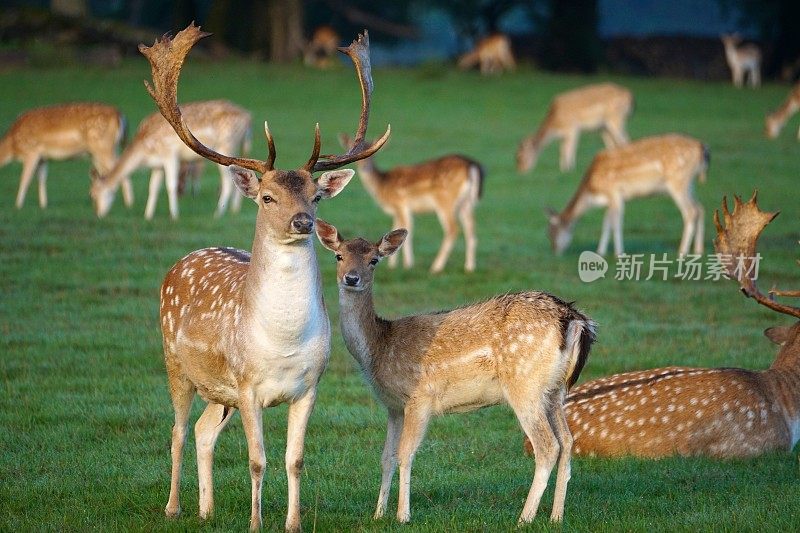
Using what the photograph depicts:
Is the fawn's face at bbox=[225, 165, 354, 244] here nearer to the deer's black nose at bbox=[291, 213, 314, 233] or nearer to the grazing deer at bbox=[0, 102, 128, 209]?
the deer's black nose at bbox=[291, 213, 314, 233]

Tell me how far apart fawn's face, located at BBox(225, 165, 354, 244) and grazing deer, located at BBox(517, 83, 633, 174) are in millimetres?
17738

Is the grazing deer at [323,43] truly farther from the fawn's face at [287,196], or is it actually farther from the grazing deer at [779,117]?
the fawn's face at [287,196]

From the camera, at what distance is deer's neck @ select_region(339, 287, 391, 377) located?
618cm

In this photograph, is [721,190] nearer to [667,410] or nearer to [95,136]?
[95,136]

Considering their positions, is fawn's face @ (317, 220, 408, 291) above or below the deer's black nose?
below

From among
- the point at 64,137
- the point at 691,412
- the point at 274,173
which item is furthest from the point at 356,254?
the point at 64,137

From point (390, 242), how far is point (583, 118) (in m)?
17.3

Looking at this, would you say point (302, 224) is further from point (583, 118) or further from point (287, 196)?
point (583, 118)

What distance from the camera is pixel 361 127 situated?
20.2ft

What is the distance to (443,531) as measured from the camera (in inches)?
219

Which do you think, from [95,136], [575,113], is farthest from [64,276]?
[575,113]

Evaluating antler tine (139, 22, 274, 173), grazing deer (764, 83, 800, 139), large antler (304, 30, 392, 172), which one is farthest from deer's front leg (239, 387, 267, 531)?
grazing deer (764, 83, 800, 139)

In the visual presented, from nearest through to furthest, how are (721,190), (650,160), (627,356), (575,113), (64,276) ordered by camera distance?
1. (627,356)
2. (64,276)
3. (650,160)
4. (721,190)
5. (575,113)

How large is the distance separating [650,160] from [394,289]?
14.2 ft
